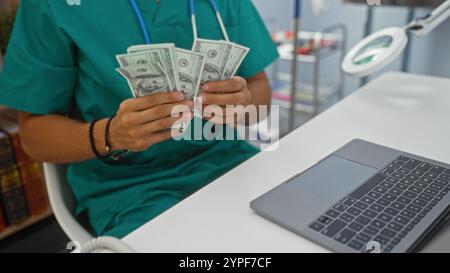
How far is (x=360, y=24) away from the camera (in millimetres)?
2555

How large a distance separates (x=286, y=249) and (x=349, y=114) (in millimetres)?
540

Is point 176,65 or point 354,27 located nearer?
point 176,65

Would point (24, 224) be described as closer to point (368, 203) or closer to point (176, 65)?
point (176, 65)

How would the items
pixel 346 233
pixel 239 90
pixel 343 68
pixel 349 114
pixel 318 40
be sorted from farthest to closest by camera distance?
pixel 318 40 → pixel 343 68 → pixel 349 114 → pixel 239 90 → pixel 346 233

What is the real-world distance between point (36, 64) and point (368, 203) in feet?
2.29

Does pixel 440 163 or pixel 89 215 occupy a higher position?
pixel 440 163

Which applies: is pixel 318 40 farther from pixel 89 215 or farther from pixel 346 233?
pixel 346 233

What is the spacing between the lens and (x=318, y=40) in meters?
2.32

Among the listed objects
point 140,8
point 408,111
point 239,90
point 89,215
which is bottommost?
point 89,215

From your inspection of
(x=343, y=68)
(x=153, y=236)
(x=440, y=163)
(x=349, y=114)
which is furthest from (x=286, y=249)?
(x=343, y=68)

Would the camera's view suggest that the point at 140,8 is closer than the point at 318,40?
Yes

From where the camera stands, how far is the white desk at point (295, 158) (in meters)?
0.63

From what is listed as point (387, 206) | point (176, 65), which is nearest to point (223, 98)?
point (176, 65)

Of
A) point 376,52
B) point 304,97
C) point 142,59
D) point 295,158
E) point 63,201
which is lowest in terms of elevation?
point 304,97
